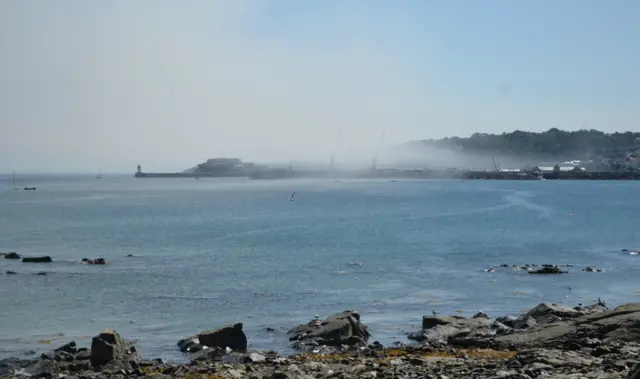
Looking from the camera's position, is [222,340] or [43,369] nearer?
[43,369]

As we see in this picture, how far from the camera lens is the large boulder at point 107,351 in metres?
18.6

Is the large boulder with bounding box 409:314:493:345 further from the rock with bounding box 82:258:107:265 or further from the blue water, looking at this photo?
the rock with bounding box 82:258:107:265

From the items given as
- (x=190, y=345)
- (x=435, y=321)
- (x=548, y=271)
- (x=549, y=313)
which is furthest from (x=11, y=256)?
(x=549, y=313)

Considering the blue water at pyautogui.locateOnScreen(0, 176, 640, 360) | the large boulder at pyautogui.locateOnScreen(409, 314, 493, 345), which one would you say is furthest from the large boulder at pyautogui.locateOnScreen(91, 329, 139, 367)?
the large boulder at pyautogui.locateOnScreen(409, 314, 493, 345)

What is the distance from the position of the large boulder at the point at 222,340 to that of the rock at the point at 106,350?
2312 mm

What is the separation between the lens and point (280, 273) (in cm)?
3969

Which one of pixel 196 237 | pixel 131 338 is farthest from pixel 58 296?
pixel 196 237

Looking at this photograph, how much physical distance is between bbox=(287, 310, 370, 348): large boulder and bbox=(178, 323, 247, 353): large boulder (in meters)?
1.64

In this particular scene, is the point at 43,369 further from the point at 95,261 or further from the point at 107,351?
the point at 95,261

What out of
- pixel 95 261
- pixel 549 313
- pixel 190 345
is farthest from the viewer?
pixel 95 261

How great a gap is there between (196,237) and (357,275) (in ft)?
86.3

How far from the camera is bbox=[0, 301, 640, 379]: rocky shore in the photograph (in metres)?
14.6

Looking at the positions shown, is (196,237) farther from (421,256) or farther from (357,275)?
(357,275)

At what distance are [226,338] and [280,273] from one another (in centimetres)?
1856
